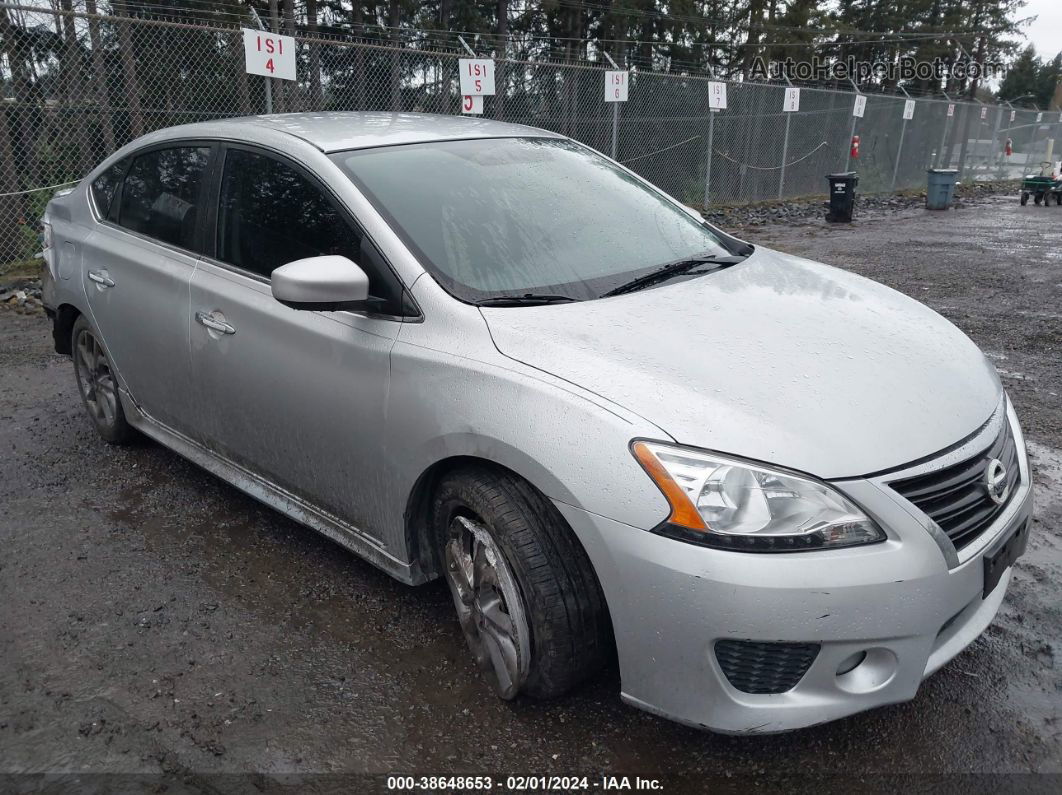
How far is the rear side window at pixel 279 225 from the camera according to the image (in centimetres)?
288

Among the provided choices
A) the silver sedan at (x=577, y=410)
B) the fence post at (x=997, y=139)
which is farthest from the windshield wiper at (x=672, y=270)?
the fence post at (x=997, y=139)

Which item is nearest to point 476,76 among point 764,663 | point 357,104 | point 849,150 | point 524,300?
point 357,104

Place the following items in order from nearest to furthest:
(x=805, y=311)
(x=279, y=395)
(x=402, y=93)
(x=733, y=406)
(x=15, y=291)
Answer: (x=733, y=406) < (x=805, y=311) < (x=279, y=395) < (x=15, y=291) < (x=402, y=93)

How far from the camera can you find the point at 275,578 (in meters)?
3.42

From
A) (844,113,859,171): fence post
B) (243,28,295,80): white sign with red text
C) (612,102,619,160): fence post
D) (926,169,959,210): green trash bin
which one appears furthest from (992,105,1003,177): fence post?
(243,28,295,80): white sign with red text

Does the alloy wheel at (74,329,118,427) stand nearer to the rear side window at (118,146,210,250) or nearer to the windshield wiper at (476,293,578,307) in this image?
the rear side window at (118,146,210,250)

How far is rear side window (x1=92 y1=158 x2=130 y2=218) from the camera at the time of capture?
4316 millimetres

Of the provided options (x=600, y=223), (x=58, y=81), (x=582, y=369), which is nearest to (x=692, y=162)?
(x=58, y=81)

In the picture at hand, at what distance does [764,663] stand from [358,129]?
2.51 m

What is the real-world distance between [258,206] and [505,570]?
5.86ft

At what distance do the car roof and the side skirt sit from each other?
130cm

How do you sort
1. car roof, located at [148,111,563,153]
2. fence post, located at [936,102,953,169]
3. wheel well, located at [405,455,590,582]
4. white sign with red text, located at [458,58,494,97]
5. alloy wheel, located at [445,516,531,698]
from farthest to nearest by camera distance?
1. fence post, located at [936,102,953,169]
2. white sign with red text, located at [458,58,494,97]
3. car roof, located at [148,111,563,153]
4. wheel well, located at [405,455,590,582]
5. alloy wheel, located at [445,516,531,698]

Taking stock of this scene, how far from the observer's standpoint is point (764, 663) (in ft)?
7.04

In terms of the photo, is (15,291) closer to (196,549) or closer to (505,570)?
(196,549)
